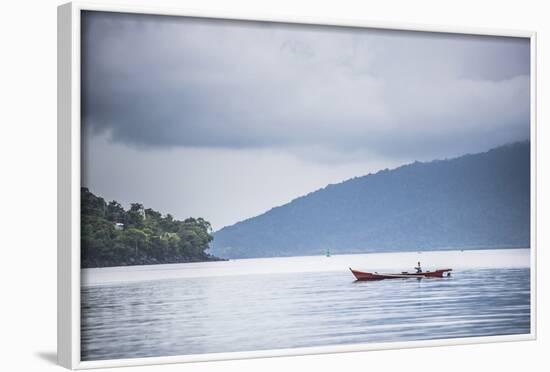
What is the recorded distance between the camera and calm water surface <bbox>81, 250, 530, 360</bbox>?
9.46 meters

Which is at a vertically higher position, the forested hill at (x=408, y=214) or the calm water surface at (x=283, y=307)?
the forested hill at (x=408, y=214)

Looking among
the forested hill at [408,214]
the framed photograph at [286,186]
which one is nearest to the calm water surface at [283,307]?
the framed photograph at [286,186]

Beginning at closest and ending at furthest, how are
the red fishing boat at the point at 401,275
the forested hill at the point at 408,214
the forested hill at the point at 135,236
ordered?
the forested hill at the point at 135,236, the forested hill at the point at 408,214, the red fishing boat at the point at 401,275

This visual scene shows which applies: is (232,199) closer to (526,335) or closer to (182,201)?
(182,201)

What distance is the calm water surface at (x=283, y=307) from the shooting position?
946cm

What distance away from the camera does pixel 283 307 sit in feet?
32.7

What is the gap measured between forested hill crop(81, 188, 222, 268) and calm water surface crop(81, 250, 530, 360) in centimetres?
9

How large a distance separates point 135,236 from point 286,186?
131cm

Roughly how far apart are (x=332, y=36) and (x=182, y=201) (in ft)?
6.08

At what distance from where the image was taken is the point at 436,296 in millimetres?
10547

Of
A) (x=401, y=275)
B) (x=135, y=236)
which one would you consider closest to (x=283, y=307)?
(x=401, y=275)

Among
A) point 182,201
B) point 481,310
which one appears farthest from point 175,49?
point 481,310

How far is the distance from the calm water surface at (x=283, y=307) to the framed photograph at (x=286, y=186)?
0.05 ft

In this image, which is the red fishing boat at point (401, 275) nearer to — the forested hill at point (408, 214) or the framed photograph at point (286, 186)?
the framed photograph at point (286, 186)
